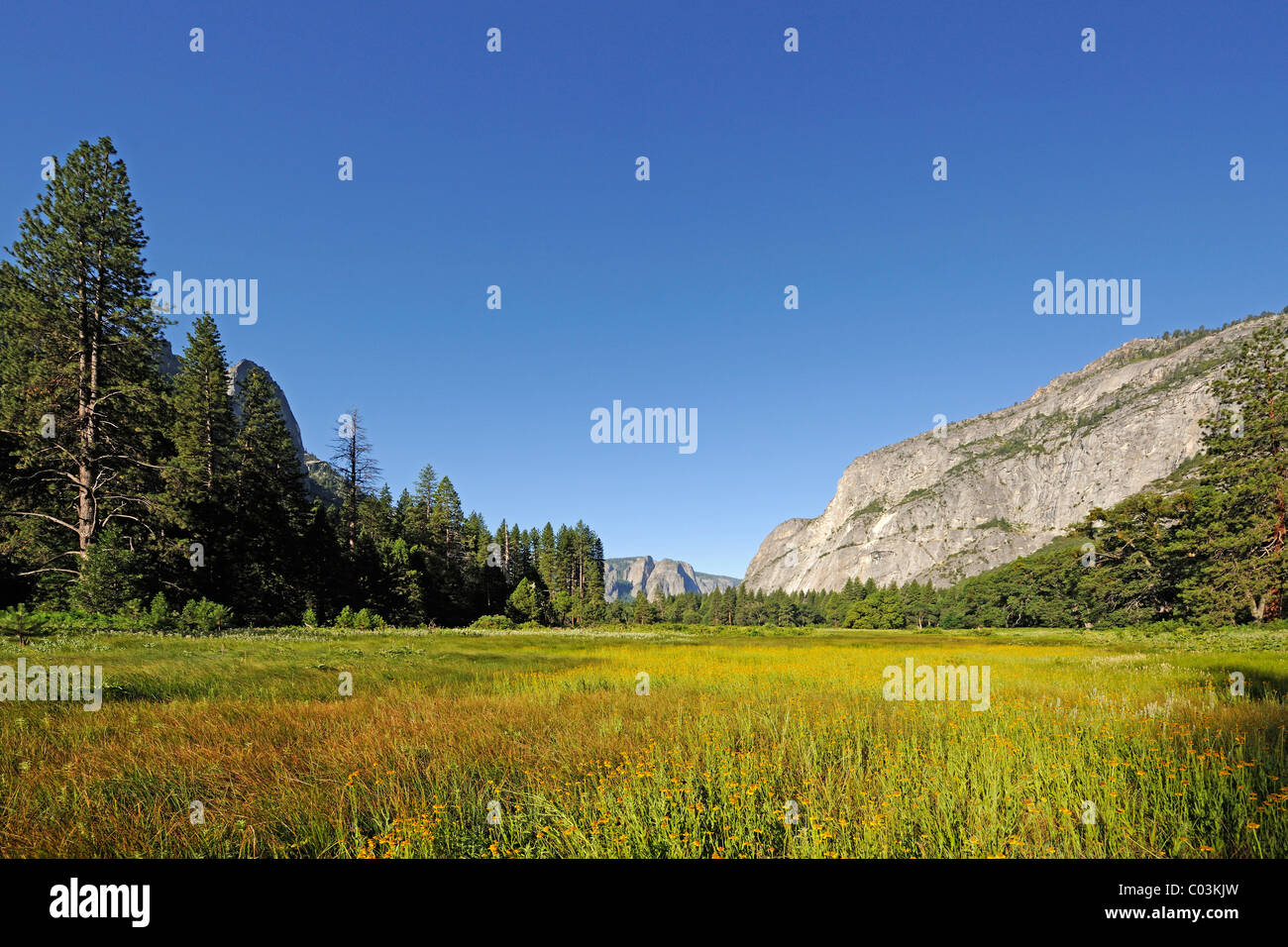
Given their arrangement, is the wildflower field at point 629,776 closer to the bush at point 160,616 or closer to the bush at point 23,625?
the bush at point 23,625

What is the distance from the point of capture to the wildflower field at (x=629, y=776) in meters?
3.98

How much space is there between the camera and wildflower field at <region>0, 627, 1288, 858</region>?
13.1 feet

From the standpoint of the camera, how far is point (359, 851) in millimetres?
3518

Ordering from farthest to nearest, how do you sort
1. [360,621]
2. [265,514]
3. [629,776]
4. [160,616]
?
[265,514] → [360,621] → [160,616] → [629,776]

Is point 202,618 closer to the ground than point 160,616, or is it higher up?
closer to the ground

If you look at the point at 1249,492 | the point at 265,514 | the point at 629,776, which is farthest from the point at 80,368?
the point at 1249,492

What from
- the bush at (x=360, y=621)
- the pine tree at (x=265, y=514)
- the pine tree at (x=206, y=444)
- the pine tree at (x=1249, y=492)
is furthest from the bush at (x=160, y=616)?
the pine tree at (x=1249, y=492)

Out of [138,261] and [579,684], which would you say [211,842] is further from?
[138,261]

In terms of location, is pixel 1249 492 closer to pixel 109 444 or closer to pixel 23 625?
pixel 23 625

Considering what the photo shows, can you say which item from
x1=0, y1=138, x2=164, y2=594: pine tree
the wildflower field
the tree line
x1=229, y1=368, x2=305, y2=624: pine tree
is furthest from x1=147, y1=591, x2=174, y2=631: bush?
the wildflower field

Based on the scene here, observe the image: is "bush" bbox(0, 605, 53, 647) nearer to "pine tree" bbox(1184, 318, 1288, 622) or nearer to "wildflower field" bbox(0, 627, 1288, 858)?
"wildflower field" bbox(0, 627, 1288, 858)

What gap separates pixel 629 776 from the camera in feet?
17.6

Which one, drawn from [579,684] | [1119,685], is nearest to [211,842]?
[579,684]

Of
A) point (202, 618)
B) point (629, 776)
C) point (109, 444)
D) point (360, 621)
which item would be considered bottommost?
point (360, 621)
